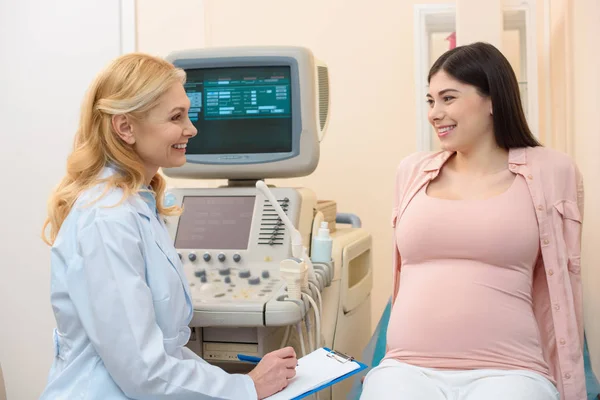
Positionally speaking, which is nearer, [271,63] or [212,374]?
[212,374]

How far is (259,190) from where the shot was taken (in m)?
2.02

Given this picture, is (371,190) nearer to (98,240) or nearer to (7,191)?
(7,191)

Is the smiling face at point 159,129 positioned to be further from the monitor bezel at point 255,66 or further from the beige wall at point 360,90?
the beige wall at point 360,90

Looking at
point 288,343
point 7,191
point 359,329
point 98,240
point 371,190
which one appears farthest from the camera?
point 371,190

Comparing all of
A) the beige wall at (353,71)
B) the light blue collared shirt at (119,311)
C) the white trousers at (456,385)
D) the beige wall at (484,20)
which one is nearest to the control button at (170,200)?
the light blue collared shirt at (119,311)

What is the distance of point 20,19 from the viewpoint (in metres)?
2.83

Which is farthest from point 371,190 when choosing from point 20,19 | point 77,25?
point 20,19

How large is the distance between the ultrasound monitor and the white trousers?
0.75 metres

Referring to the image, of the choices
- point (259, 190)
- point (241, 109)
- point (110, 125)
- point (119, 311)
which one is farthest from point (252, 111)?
point (119, 311)

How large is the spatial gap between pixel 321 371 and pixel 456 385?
0.30m

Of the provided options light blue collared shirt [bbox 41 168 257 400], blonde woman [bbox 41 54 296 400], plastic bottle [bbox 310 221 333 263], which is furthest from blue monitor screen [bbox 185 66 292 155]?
light blue collared shirt [bbox 41 168 257 400]

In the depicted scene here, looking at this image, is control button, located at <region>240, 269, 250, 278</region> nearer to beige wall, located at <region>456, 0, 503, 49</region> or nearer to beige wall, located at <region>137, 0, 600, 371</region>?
beige wall, located at <region>456, 0, 503, 49</region>

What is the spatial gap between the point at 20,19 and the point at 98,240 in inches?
78.4

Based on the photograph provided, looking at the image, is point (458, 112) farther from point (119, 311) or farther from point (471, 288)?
point (119, 311)
